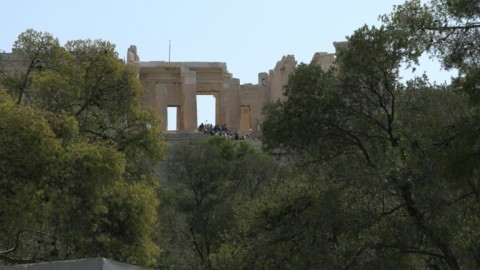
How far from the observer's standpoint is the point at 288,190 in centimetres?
1884

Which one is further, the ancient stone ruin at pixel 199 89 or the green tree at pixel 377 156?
the ancient stone ruin at pixel 199 89

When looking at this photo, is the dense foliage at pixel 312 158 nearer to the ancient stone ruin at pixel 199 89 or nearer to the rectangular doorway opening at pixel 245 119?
the ancient stone ruin at pixel 199 89

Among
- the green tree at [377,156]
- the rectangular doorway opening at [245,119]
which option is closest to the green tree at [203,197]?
the green tree at [377,156]

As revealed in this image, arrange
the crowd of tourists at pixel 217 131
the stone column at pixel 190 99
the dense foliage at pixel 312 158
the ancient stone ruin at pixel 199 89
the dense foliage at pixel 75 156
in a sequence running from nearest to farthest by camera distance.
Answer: the dense foliage at pixel 312 158 < the dense foliage at pixel 75 156 < the crowd of tourists at pixel 217 131 < the stone column at pixel 190 99 < the ancient stone ruin at pixel 199 89

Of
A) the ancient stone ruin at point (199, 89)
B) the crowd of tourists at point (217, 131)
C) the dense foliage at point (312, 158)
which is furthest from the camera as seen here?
the ancient stone ruin at point (199, 89)

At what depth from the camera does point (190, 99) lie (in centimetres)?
6350

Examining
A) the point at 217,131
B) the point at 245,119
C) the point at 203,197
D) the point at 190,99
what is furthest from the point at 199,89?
the point at 203,197

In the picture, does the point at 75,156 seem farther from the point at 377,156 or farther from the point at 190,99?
the point at 190,99

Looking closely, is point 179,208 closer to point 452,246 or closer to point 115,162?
point 115,162

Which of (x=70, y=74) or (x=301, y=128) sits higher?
(x=70, y=74)

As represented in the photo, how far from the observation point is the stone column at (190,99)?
63.3m

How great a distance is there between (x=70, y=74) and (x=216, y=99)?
48.6 meters

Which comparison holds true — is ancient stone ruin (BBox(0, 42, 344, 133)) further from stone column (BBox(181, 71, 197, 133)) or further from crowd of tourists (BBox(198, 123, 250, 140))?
crowd of tourists (BBox(198, 123, 250, 140))

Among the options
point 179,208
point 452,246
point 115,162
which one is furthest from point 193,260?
point 452,246
